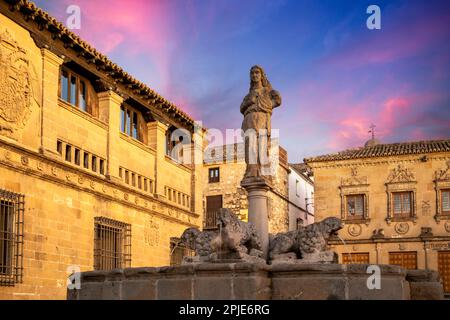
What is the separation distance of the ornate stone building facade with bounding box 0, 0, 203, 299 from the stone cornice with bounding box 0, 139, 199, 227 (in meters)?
0.04

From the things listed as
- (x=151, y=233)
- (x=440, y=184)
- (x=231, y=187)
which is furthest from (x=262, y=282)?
(x=231, y=187)

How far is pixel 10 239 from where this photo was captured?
59.8ft

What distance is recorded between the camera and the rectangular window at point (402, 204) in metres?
37.0

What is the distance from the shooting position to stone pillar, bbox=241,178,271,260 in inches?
481

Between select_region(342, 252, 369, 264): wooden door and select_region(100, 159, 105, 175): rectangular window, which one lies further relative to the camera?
select_region(342, 252, 369, 264): wooden door

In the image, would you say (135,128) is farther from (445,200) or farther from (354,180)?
(445,200)

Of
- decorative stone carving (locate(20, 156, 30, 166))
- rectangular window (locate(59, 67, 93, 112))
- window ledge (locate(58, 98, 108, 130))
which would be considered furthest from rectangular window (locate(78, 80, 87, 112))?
decorative stone carving (locate(20, 156, 30, 166))

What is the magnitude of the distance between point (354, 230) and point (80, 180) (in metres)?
20.0

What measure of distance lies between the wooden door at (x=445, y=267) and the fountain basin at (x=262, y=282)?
1049 inches

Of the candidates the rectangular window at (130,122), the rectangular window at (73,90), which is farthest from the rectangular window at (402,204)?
the rectangular window at (73,90)

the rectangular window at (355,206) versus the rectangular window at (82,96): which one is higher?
the rectangular window at (82,96)

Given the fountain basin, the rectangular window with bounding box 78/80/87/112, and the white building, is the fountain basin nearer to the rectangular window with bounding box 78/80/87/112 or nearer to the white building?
the rectangular window with bounding box 78/80/87/112

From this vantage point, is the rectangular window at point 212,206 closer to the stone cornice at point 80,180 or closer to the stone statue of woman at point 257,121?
the stone cornice at point 80,180

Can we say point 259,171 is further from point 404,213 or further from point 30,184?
point 404,213
